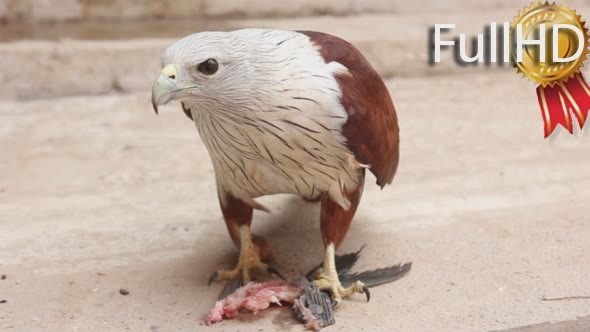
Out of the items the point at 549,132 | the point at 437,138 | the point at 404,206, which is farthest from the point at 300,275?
the point at 549,132

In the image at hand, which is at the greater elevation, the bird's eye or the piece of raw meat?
the bird's eye

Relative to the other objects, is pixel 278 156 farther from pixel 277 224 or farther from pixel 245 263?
pixel 277 224

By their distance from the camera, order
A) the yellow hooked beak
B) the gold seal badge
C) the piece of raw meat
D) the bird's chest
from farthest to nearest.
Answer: the gold seal badge, the piece of raw meat, the bird's chest, the yellow hooked beak

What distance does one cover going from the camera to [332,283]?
206 cm

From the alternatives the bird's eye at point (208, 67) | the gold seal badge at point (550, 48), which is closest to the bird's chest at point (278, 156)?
the bird's eye at point (208, 67)

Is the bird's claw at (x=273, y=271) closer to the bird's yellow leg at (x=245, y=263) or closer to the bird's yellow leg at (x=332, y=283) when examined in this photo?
the bird's yellow leg at (x=245, y=263)

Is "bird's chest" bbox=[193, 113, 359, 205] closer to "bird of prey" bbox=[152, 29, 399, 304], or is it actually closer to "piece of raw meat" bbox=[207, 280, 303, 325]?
"bird of prey" bbox=[152, 29, 399, 304]

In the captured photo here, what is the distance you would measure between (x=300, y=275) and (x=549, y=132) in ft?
5.03

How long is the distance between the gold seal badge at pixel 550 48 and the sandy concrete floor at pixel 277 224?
30 cm

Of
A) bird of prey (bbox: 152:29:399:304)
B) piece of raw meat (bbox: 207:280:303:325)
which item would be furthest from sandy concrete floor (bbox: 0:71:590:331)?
bird of prey (bbox: 152:29:399:304)

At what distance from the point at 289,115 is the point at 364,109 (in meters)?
0.22

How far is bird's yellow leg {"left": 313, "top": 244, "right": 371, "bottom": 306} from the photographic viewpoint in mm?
2055

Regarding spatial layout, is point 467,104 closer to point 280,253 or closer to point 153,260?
point 280,253

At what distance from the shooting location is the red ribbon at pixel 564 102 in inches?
123
